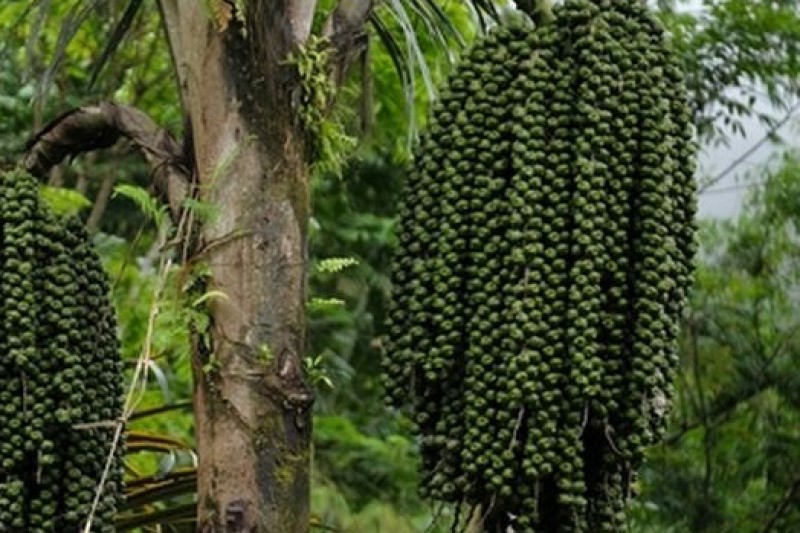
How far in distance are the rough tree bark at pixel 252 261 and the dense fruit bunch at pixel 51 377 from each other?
0.68ft

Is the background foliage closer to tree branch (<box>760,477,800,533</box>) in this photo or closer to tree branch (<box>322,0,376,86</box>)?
tree branch (<box>760,477,800,533</box>)

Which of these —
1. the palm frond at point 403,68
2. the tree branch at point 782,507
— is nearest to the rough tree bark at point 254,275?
the palm frond at point 403,68

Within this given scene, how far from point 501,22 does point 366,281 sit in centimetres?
604

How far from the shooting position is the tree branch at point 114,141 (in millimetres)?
3012

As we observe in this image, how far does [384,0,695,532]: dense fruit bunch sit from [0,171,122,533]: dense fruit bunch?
506 millimetres

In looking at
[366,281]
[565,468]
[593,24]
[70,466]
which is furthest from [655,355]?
[366,281]

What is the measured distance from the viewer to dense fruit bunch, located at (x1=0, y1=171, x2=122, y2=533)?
2951 millimetres

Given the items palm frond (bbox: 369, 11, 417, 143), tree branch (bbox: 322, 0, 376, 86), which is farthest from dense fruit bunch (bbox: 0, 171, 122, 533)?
palm frond (bbox: 369, 11, 417, 143)

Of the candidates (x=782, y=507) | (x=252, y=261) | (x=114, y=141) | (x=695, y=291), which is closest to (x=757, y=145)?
(x=695, y=291)

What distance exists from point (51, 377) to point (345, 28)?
681mm

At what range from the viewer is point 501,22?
3.03m

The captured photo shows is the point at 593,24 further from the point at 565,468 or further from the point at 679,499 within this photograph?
the point at 679,499

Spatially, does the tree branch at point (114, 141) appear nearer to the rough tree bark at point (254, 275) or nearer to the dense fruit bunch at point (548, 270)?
the rough tree bark at point (254, 275)

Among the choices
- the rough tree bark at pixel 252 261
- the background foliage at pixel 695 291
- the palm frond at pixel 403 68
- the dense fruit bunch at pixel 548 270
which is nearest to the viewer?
the dense fruit bunch at pixel 548 270
